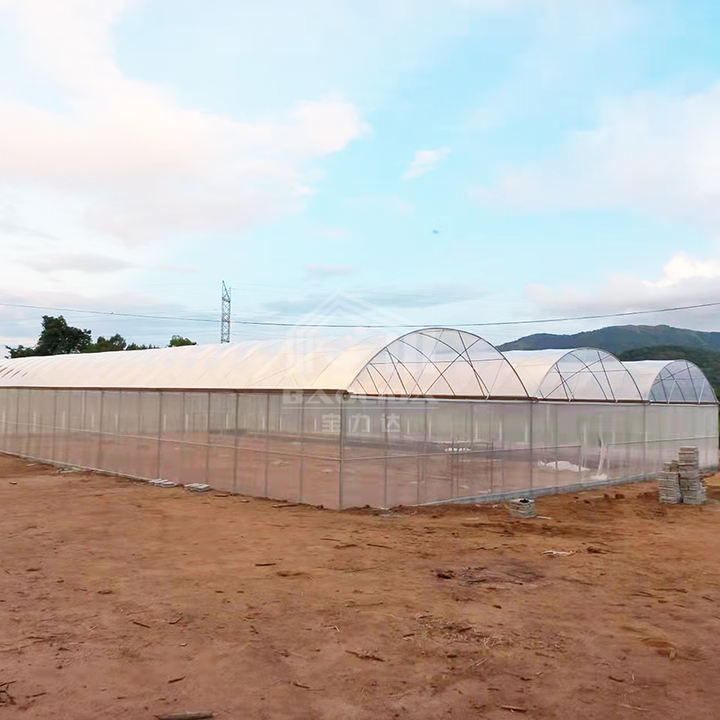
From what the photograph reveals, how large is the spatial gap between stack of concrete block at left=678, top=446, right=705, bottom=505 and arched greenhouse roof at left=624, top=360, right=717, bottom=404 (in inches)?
239

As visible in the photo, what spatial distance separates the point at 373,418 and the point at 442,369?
562 cm

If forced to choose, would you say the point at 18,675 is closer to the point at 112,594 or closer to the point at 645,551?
the point at 112,594

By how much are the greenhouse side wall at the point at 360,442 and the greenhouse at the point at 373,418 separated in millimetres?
46

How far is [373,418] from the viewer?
15500 millimetres

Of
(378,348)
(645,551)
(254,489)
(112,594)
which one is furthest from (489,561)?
(254,489)

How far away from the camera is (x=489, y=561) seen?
10.8 m

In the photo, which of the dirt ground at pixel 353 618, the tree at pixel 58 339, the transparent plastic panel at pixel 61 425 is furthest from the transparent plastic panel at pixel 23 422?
the tree at pixel 58 339

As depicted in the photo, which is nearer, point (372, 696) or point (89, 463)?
point (372, 696)

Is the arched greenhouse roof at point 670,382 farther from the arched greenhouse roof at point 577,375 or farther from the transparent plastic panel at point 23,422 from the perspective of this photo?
the transparent plastic panel at point 23,422

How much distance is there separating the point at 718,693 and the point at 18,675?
6379 mm

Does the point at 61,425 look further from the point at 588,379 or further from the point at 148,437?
the point at 588,379

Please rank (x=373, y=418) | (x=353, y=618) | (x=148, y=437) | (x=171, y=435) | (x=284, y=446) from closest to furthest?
(x=353, y=618), (x=373, y=418), (x=284, y=446), (x=171, y=435), (x=148, y=437)

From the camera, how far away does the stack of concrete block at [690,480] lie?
17781mm

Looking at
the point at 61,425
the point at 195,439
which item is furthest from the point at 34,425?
the point at 195,439
